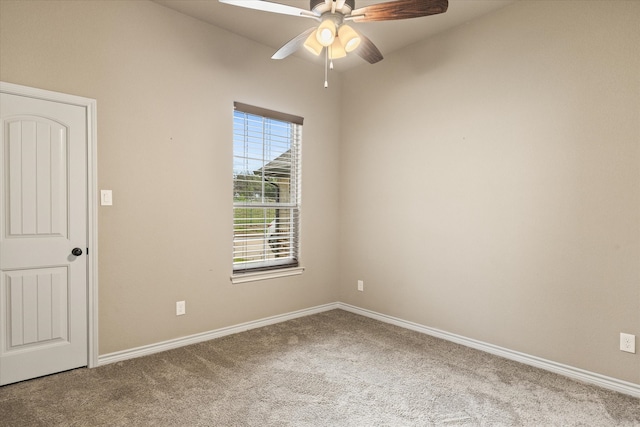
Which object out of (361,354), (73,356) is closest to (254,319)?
(361,354)

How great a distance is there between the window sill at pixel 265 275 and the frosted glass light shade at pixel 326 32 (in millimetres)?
2302

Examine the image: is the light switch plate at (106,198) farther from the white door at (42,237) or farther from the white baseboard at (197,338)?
the white baseboard at (197,338)

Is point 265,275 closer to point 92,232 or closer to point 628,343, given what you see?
point 92,232

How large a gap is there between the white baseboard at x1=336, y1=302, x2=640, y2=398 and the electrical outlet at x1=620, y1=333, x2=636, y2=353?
8.9 inches

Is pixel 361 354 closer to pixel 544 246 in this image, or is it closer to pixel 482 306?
pixel 482 306

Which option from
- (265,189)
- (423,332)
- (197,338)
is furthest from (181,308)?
(423,332)

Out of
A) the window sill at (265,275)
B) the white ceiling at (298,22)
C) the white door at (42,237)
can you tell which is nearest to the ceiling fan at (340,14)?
the white ceiling at (298,22)

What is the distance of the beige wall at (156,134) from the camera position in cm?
265

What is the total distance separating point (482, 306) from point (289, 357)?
175 centimetres

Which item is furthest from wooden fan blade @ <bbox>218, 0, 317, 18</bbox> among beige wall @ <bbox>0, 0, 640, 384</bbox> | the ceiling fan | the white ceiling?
beige wall @ <bbox>0, 0, 640, 384</bbox>

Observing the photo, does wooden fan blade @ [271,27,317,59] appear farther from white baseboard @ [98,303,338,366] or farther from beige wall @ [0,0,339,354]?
white baseboard @ [98,303,338,366]

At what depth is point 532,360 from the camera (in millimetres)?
2893

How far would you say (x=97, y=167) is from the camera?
109 inches

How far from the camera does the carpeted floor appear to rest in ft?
6.98
